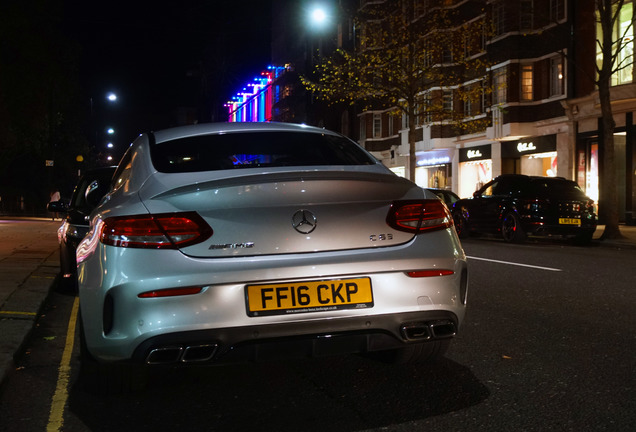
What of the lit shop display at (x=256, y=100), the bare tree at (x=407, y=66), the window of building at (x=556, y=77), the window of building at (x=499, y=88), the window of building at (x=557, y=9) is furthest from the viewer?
the lit shop display at (x=256, y=100)

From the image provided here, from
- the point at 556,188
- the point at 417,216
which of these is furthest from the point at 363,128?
the point at 417,216

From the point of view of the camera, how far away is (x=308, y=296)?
12.5ft

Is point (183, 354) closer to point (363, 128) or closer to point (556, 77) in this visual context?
point (556, 77)

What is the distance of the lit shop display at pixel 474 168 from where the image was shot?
120ft

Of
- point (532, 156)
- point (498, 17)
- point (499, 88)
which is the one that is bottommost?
point (532, 156)

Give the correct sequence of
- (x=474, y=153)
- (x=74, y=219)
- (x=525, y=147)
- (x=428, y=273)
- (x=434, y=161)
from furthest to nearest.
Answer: (x=434, y=161), (x=474, y=153), (x=525, y=147), (x=74, y=219), (x=428, y=273)

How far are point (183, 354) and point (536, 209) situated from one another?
48.5 ft

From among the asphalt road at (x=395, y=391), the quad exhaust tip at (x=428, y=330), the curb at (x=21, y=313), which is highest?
the quad exhaust tip at (x=428, y=330)

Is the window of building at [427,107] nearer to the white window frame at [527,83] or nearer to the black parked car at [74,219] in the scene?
the white window frame at [527,83]

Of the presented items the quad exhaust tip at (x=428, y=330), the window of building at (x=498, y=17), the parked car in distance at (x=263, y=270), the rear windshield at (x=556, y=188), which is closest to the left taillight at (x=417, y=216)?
the parked car in distance at (x=263, y=270)

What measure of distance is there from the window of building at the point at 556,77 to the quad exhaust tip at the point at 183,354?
94.5 ft

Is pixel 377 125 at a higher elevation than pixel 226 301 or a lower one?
higher

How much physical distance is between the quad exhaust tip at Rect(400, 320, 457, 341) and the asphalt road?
374 mm

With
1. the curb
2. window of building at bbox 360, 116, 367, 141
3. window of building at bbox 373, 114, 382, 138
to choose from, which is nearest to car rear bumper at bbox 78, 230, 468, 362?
the curb
